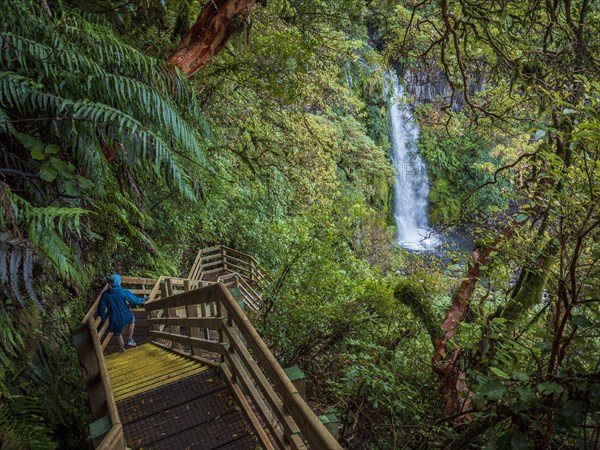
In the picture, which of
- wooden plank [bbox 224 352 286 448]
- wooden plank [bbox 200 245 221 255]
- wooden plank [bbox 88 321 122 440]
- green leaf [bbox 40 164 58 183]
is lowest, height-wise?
wooden plank [bbox 88 321 122 440]

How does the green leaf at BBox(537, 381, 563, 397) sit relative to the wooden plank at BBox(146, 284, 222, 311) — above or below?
above

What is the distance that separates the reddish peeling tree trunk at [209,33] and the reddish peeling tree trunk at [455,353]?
334 centimetres

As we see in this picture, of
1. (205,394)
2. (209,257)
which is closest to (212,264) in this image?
(209,257)

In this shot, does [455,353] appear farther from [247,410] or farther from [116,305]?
[116,305]

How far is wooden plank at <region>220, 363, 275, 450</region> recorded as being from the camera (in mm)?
3166

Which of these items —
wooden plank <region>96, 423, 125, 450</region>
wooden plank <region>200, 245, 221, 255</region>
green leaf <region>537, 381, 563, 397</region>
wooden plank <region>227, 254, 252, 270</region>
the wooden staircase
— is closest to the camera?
wooden plank <region>96, 423, 125, 450</region>

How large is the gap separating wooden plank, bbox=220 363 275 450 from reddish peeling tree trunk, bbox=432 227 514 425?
72.9 inches

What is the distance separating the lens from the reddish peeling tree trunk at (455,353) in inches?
171

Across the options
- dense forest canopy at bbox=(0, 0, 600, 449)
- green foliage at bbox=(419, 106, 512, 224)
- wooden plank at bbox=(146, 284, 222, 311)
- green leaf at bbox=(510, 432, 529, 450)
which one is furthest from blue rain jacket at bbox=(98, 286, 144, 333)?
green foliage at bbox=(419, 106, 512, 224)

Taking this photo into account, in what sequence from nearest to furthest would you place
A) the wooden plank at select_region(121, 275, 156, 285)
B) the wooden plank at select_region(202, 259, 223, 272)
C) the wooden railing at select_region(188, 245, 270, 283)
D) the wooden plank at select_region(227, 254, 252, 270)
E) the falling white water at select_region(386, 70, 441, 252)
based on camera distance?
the wooden plank at select_region(121, 275, 156, 285) < the wooden plank at select_region(202, 259, 223, 272) < the wooden railing at select_region(188, 245, 270, 283) < the wooden plank at select_region(227, 254, 252, 270) < the falling white water at select_region(386, 70, 441, 252)

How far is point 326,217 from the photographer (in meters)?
7.77

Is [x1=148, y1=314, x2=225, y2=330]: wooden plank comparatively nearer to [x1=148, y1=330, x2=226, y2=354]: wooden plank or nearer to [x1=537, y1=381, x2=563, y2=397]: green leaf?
[x1=148, y1=330, x2=226, y2=354]: wooden plank

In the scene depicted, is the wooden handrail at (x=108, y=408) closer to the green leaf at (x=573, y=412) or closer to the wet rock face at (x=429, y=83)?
the green leaf at (x=573, y=412)

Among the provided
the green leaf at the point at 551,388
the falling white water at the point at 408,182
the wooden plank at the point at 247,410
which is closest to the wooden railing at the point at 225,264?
the wooden plank at the point at 247,410
